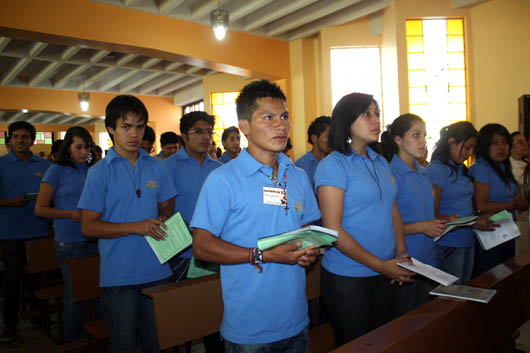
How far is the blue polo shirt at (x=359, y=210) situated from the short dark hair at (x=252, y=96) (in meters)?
0.44

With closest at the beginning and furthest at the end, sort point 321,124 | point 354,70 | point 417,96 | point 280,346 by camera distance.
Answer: point 280,346 < point 321,124 < point 417,96 < point 354,70

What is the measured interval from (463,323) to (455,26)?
25.2 feet

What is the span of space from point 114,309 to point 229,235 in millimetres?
877

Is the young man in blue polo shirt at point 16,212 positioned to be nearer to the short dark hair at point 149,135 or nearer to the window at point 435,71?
the short dark hair at point 149,135

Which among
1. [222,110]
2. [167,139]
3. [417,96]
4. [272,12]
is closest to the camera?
[167,139]

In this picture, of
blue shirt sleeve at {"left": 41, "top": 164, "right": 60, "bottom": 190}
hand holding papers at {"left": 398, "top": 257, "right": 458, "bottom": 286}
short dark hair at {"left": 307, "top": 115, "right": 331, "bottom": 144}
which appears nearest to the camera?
hand holding papers at {"left": 398, "top": 257, "right": 458, "bottom": 286}

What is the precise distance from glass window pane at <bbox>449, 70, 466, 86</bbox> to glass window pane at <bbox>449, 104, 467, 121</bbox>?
43cm

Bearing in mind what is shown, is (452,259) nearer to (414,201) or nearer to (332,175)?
(414,201)

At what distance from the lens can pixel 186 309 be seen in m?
1.92

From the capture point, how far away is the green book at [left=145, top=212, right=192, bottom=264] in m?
1.92

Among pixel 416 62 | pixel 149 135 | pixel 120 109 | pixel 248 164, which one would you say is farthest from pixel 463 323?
pixel 416 62

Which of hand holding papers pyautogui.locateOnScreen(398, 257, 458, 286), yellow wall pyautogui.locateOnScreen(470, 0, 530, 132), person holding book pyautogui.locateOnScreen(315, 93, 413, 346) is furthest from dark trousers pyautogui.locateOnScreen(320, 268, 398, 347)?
yellow wall pyautogui.locateOnScreen(470, 0, 530, 132)

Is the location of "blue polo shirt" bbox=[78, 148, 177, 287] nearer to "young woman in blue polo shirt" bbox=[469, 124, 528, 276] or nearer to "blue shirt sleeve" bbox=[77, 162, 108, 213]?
"blue shirt sleeve" bbox=[77, 162, 108, 213]

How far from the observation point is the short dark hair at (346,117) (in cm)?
191
